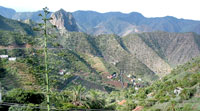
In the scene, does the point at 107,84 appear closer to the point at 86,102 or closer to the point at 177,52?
the point at 86,102

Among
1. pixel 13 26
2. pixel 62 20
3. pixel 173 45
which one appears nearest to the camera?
pixel 13 26

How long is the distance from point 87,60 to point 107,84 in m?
19.0

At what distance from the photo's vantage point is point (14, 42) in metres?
Result: 62.7

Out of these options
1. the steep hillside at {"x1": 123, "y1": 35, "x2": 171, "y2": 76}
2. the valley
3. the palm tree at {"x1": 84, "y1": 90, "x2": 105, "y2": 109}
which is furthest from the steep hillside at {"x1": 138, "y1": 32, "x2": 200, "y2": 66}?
the palm tree at {"x1": 84, "y1": 90, "x2": 105, "y2": 109}

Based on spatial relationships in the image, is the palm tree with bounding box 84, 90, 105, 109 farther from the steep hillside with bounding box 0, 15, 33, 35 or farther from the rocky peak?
the rocky peak

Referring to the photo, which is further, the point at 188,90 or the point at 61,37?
the point at 61,37

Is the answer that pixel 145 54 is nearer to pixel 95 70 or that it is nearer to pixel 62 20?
pixel 95 70

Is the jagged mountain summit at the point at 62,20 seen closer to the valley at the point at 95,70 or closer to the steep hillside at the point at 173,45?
the valley at the point at 95,70

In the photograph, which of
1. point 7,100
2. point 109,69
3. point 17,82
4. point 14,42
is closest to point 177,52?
point 109,69

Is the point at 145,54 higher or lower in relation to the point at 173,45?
lower

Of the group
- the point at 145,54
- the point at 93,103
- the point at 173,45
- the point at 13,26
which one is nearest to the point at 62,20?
the point at 13,26

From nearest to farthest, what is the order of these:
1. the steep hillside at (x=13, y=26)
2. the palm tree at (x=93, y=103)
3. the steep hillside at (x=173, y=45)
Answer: the palm tree at (x=93, y=103), the steep hillside at (x=13, y=26), the steep hillside at (x=173, y=45)

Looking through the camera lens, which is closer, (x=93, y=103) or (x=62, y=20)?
(x=93, y=103)

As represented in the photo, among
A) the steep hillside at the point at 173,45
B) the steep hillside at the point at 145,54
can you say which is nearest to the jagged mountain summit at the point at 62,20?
the steep hillside at the point at 145,54
